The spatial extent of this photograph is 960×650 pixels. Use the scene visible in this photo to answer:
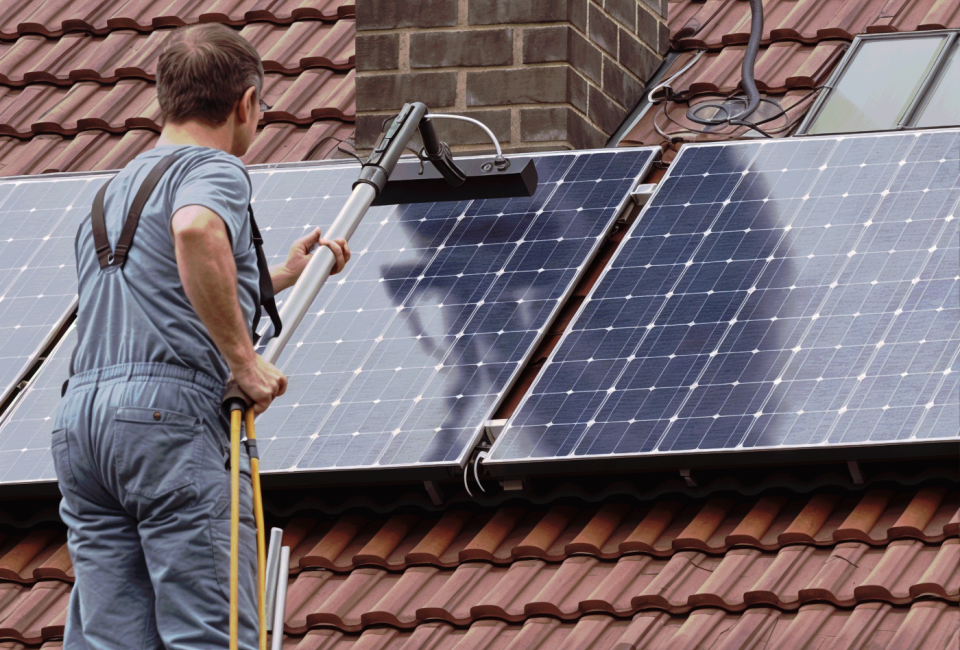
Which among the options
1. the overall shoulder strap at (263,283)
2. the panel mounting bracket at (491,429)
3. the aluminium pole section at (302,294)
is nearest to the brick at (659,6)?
the panel mounting bracket at (491,429)

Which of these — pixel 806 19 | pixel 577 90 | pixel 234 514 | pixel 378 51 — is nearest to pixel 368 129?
pixel 378 51

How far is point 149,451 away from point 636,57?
452 cm

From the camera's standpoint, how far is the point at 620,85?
333 inches

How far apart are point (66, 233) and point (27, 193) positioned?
1.67 feet

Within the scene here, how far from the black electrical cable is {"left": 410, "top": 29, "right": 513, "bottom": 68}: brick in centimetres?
89

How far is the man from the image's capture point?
4688 millimetres

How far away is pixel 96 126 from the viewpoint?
931 centimetres

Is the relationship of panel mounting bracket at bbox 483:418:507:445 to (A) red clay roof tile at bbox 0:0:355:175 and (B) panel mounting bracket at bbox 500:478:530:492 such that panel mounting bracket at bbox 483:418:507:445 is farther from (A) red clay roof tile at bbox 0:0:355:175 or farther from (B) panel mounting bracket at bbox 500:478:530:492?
(A) red clay roof tile at bbox 0:0:355:175

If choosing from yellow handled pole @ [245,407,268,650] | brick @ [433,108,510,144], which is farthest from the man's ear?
brick @ [433,108,510,144]

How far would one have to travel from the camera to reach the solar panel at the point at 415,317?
22.0ft

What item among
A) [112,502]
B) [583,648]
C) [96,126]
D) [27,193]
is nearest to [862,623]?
[583,648]

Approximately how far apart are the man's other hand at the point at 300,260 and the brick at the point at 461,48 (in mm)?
2594

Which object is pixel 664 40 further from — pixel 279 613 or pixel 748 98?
pixel 279 613

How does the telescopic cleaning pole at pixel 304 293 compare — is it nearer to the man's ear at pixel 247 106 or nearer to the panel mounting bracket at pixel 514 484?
the man's ear at pixel 247 106
